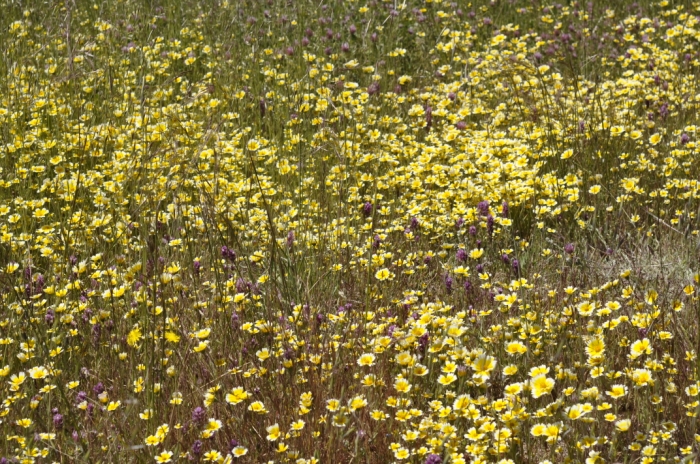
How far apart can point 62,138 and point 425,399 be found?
11.0 ft

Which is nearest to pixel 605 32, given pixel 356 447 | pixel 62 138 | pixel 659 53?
pixel 659 53

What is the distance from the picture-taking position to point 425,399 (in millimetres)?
2732

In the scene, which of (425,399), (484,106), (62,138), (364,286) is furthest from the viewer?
(484,106)

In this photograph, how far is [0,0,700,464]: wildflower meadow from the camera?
261 cm

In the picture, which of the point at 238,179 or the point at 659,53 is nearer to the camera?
the point at 238,179

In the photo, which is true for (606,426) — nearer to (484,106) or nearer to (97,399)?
(97,399)

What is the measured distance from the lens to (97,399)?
9.62 feet

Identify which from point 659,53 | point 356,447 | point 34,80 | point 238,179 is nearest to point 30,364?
point 356,447

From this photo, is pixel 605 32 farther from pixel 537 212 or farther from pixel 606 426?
pixel 606 426

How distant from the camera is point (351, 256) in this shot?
3738 mm

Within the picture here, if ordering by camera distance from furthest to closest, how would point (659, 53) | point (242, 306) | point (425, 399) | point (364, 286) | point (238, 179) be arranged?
point (659, 53)
point (238, 179)
point (364, 286)
point (242, 306)
point (425, 399)

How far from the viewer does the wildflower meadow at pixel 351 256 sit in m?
2.61

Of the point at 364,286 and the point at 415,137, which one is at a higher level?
the point at 415,137

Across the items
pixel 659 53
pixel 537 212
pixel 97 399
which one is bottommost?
pixel 97 399
